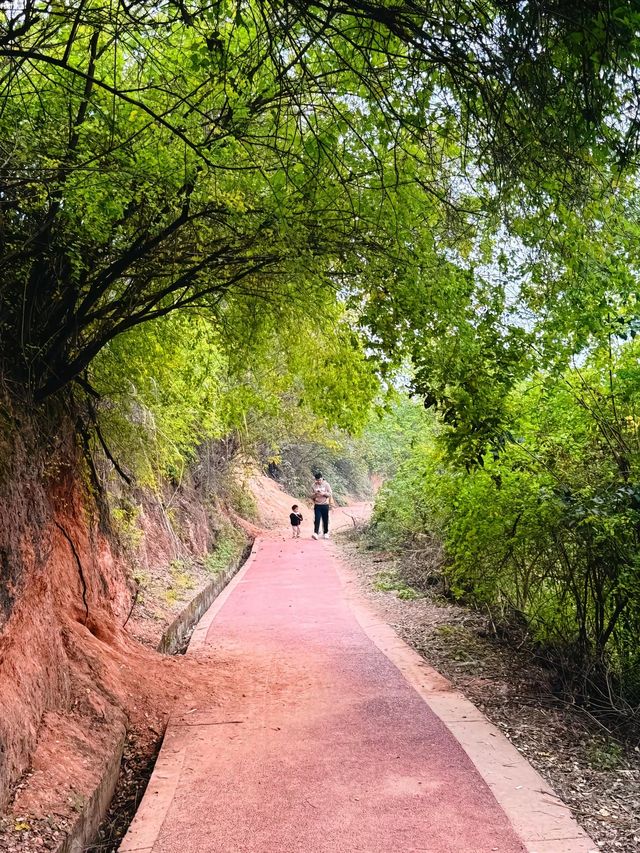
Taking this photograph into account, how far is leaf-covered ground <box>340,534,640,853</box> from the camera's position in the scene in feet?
14.3

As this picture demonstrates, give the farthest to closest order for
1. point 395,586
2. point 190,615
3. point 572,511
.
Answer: point 395,586, point 190,615, point 572,511

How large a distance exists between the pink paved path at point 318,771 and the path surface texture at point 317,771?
0.01 metres

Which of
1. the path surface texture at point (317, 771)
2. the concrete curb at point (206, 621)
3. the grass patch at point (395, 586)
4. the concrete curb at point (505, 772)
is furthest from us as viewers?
the grass patch at point (395, 586)

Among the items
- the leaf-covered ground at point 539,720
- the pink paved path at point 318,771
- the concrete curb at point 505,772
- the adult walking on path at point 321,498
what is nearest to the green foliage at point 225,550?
the adult walking on path at point 321,498

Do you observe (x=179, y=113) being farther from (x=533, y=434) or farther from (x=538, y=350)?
(x=533, y=434)

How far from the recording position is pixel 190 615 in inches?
469

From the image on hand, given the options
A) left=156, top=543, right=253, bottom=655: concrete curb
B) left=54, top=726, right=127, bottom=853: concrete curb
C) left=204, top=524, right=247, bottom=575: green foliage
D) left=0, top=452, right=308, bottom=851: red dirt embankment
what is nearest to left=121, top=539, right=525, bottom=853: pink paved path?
left=54, top=726, right=127, bottom=853: concrete curb

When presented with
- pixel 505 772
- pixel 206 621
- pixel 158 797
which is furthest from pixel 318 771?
pixel 206 621

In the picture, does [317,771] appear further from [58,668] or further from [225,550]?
[225,550]

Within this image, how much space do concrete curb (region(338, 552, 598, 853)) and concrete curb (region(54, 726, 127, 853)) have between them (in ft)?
8.94

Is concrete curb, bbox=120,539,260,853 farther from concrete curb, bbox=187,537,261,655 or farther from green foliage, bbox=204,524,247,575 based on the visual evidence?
green foliage, bbox=204,524,247,575

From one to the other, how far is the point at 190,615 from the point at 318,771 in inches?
290

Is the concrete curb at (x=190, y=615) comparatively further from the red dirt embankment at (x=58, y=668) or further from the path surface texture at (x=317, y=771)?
the red dirt embankment at (x=58, y=668)

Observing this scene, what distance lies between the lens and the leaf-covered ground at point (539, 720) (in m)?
4.35
